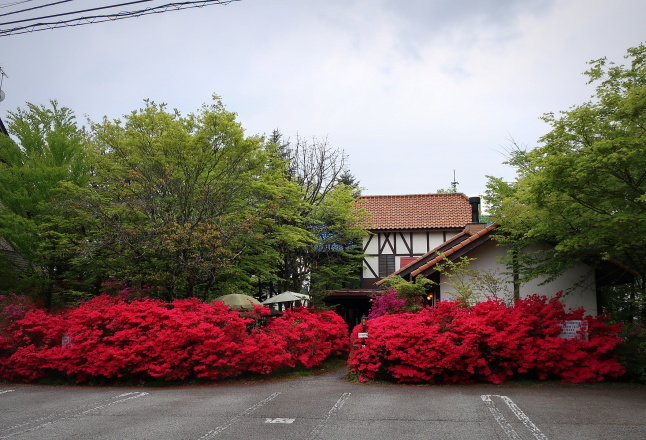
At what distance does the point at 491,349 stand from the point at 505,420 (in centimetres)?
404

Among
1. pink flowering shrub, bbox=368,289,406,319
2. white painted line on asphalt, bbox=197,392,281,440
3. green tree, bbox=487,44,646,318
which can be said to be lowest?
white painted line on asphalt, bbox=197,392,281,440

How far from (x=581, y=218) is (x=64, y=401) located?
10578 mm

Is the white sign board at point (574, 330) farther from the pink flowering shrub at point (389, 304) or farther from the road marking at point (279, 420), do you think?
the road marking at point (279, 420)

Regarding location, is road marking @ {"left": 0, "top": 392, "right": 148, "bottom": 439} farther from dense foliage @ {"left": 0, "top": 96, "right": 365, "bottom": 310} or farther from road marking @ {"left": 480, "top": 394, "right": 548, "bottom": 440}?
road marking @ {"left": 480, "top": 394, "right": 548, "bottom": 440}

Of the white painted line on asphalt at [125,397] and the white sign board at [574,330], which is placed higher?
the white sign board at [574,330]

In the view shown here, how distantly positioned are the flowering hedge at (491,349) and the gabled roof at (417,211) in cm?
1560

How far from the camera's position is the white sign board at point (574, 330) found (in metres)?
10.9

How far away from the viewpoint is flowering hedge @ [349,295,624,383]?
10508 mm

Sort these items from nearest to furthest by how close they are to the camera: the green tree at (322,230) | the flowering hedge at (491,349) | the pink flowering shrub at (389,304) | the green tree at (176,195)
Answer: the flowering hedge at (491,349) → the green tree at (176,195) → the pink flowering shrub at (389,304) → the green tree at (322,230)

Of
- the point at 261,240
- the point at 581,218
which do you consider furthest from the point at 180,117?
the point at 581,218

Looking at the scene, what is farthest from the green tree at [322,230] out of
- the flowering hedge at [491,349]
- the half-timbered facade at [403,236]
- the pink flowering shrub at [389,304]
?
the flowering hedge at [491,349]

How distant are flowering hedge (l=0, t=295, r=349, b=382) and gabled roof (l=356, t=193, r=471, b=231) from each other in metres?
15.4

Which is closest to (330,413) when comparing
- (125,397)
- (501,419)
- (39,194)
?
(501,419)

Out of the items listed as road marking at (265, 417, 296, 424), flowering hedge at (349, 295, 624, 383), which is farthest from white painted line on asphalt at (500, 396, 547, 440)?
road marking at (265, 417, 296, 424)
